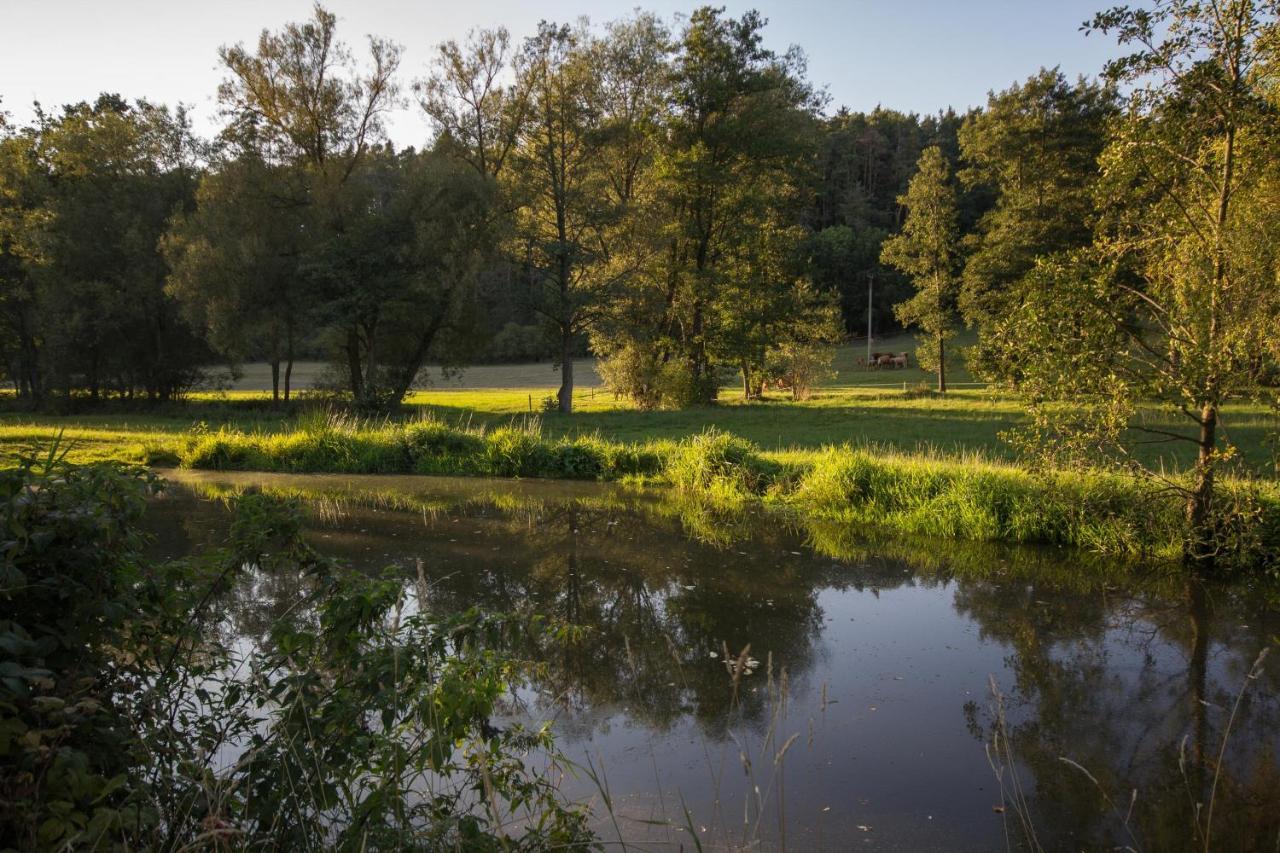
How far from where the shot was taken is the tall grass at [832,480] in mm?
10195

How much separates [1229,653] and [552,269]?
81.5 feet

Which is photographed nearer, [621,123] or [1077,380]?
[1077,380]

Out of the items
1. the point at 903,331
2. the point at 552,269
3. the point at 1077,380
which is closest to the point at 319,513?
the point at 1077,380

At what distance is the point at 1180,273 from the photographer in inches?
374

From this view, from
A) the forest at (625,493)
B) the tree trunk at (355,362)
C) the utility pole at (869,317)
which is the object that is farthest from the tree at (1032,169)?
the tree trunk at (355,362)

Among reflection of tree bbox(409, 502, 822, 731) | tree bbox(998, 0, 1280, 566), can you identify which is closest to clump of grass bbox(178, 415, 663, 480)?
reflection of tree bbox(409, 502, 822, 731)

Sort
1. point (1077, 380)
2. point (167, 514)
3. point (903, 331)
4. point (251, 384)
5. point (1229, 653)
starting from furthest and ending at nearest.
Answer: point (903, 331) → point (251, 384) → point (167, 514) → point (1077, 380) → point (1229, 653)

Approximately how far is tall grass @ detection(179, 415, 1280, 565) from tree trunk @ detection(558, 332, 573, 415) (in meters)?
11.2

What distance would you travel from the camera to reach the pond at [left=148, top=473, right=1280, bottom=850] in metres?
4.68

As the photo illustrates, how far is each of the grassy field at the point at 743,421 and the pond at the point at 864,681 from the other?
15.5 ft

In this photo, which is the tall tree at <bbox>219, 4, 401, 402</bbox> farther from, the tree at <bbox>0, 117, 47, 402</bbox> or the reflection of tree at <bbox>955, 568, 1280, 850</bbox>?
the reflection of tree at <bbox>955, 568, 1280, 850</bbox>

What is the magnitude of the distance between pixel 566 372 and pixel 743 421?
8249 millimetres

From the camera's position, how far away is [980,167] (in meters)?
37.5

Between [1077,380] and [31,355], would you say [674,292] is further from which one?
[31,355]
